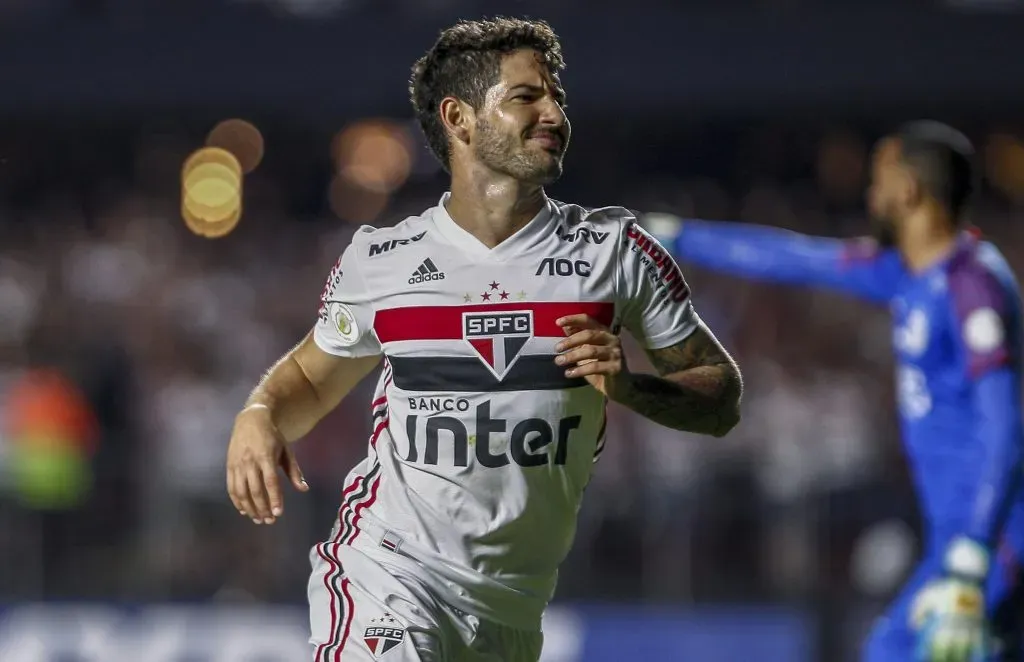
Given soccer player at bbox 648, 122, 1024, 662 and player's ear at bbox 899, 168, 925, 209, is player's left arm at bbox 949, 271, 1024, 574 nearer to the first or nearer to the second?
soccer player at bbox 648, 122, 1024, 662

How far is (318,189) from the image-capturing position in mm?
16141

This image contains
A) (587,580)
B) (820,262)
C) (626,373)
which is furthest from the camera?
(587,580)

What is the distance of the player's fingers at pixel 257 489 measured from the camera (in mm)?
4061

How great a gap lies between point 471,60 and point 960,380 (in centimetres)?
280

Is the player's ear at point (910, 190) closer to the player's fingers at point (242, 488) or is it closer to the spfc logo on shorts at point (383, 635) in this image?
the spfc logo on shorts at point (383, 635)

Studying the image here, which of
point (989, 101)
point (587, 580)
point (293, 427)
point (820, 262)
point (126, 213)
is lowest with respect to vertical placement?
point (587, 580)

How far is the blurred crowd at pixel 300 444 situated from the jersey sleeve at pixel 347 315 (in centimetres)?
510

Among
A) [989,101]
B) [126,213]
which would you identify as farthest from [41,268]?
[989,101]

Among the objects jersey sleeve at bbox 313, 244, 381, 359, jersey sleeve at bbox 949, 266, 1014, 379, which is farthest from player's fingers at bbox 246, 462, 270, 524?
jersey sleeve at bbox 949, 266, 1014, 379

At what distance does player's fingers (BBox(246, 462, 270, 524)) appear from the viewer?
4.06m

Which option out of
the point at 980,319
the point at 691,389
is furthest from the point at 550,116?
the point at 980,319

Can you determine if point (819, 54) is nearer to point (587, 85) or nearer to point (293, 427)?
point (587, 85)

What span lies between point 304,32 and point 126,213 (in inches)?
91.3

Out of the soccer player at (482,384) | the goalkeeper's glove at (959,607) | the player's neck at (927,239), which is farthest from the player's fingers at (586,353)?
the player's neck at (927,239)
